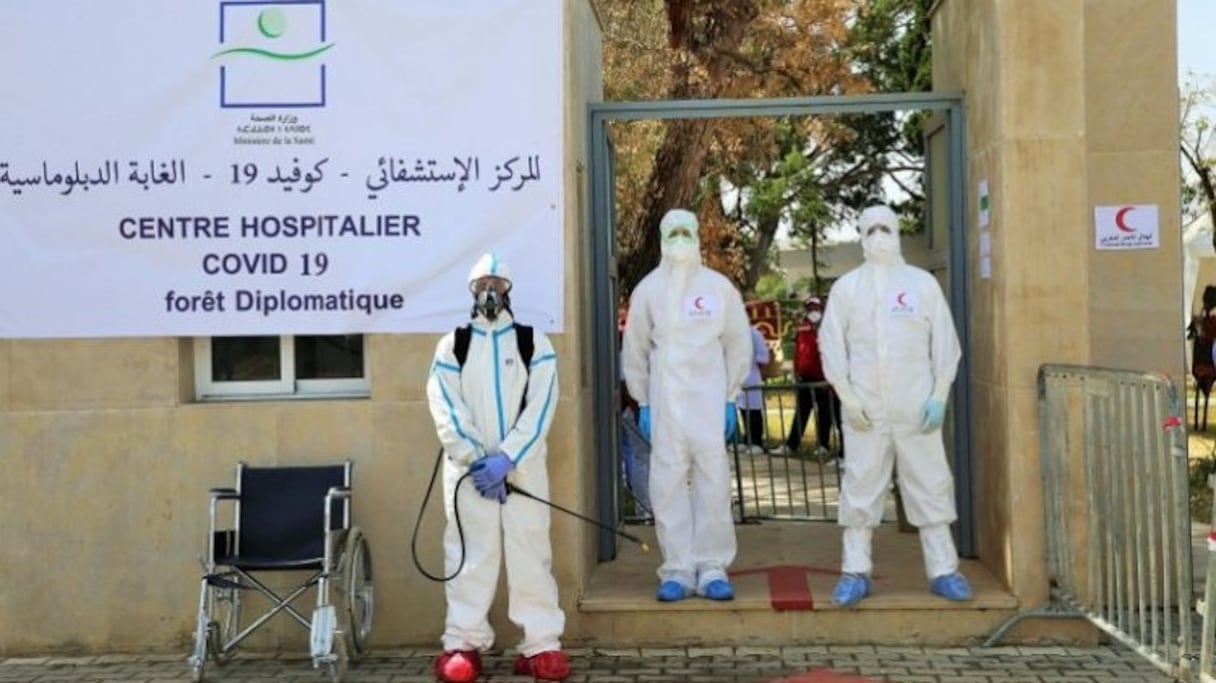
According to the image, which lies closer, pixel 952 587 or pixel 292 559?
pixel 292 559

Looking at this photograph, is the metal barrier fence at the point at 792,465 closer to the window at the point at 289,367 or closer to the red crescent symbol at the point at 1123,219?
the red crescent symbol at the point at 1123,219

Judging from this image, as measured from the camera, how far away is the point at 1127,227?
784 centimetres

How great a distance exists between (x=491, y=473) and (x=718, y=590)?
1.48 meters

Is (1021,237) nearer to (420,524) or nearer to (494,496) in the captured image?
(494,496)

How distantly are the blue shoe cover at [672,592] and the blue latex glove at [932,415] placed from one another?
1.45 meters

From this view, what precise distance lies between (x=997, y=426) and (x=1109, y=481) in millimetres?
1083

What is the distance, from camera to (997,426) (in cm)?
683

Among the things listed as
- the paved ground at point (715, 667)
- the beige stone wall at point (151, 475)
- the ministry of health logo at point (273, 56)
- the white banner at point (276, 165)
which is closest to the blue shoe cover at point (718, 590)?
the paved ground at point (715, 667)

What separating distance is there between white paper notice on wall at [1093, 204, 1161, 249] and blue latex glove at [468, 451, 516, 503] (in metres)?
4.05

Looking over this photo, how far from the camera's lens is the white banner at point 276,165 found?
671cm

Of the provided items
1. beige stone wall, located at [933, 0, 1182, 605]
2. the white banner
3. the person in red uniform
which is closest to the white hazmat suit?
beige stone wall, located at [933, 0, 1182, 605]

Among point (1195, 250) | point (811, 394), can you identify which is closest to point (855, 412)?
point (811, 394)

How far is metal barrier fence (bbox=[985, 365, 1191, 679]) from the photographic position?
5.06 meters

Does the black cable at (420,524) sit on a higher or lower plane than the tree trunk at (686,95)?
lower
